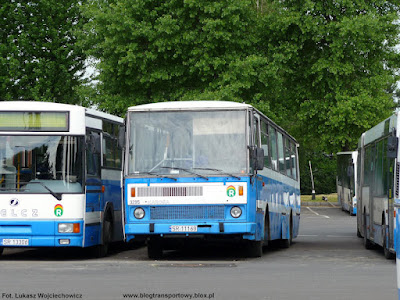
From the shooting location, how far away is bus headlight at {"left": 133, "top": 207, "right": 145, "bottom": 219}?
60.2 ft

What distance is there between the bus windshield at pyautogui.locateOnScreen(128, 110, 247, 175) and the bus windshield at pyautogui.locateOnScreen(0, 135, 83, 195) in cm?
116

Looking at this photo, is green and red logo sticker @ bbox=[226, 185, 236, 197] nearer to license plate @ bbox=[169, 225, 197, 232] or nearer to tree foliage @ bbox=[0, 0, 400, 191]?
license plate @ bbox=[169, 225, 197, 232]

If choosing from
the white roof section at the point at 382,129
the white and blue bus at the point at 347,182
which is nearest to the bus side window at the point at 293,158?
the white roof section at the point at 382,129

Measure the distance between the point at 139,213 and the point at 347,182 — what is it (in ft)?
101

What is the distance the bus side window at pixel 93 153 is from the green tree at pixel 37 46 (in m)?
34.3

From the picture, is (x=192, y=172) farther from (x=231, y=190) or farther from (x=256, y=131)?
(x=256, y=131)

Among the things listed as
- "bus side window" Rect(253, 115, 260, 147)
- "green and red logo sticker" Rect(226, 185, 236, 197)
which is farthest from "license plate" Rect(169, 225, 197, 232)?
"bus side window" Rect(253, 115, 260, 147)

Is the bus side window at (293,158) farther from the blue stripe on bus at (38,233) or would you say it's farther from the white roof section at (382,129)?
the blue stripe on bus at (38,233)

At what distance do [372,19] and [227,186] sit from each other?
1147 inches

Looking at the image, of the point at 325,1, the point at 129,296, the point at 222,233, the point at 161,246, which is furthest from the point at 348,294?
the point at 325,1

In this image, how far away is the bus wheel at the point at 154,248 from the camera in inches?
766

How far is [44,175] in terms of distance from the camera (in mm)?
18844

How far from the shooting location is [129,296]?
11930 millimetres

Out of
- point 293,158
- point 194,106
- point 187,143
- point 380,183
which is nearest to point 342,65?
point 293,158
